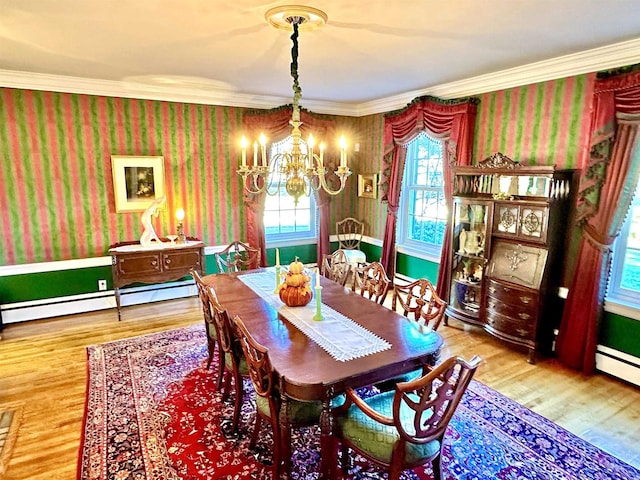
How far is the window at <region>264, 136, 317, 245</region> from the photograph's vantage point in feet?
18.8

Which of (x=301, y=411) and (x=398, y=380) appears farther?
(x=398, y=380)

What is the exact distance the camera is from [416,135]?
16.1 feet

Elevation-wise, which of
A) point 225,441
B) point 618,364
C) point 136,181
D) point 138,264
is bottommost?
point 225,441

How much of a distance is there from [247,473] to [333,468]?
564 mm

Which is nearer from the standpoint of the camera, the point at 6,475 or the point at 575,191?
the point at 6,475

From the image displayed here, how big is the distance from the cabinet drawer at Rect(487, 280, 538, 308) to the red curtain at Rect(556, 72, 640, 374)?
311 mm

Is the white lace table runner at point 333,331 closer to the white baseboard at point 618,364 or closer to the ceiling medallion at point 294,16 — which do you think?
the ceiling medallion at point 294,16

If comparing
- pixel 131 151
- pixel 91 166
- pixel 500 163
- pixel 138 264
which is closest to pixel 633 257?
pixel 500 163

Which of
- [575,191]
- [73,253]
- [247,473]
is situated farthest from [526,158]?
[73,253]

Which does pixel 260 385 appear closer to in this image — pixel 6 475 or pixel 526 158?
pixel 6 475

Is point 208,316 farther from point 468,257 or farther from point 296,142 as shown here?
point 468,257

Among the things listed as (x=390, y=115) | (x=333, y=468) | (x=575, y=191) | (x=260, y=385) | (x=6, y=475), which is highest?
(x=390, y=115)

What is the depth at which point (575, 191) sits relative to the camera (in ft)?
11.3

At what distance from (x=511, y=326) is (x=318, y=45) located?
2.99 meters
